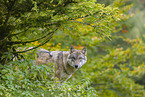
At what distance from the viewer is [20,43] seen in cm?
408

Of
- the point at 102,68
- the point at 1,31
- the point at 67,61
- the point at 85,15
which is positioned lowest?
the point at 102,68

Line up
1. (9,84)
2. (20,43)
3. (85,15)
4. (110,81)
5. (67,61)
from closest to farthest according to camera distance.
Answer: (9,84), (85,15), (20,43), (67,61), (110,81)

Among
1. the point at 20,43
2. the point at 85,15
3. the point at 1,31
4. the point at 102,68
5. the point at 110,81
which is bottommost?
the point at 110,81

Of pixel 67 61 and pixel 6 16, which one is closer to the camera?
pixel 6 16

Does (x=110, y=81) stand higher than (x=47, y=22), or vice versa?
(x=47, y=22)

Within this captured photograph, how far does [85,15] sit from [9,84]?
A: 6.52 ft

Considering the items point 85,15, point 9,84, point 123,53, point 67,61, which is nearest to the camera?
point 9,84

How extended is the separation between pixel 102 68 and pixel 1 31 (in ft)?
17.7

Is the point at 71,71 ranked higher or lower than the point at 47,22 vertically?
lower

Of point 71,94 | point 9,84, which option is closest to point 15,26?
point 9,84

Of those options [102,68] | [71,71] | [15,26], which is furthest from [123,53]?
[15,26]

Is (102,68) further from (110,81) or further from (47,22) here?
(47,22)

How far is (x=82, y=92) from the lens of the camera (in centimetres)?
331

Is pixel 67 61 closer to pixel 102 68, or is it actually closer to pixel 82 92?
pixel 82 92
